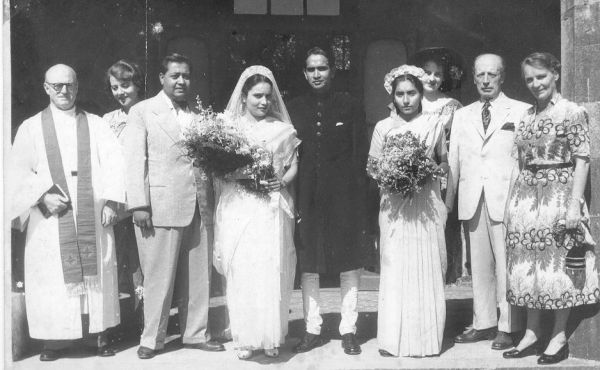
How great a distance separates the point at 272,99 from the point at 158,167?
101 cm

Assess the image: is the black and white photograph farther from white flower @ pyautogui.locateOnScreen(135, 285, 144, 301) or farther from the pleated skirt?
white flower @ pyautogui.locateOnScreen(135, 285, 144, 301)

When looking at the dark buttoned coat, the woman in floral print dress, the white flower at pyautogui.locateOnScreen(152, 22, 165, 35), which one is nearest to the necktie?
the woman in floral print dress

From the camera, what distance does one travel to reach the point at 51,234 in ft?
18.7

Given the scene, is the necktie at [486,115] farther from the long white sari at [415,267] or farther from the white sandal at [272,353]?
the white sandal at [272,353]

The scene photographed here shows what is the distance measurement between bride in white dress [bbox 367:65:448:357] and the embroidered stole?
2.18 metres

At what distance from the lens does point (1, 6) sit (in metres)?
5.65

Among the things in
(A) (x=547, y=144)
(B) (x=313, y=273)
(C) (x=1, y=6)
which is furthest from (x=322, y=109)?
(C) (x=1, y=6)

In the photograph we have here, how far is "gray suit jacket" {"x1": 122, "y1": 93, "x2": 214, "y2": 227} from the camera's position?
5.68 meters

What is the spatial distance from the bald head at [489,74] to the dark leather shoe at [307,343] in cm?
233

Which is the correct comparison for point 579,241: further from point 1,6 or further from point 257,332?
point 1,6

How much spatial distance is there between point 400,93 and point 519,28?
2559 millimetres

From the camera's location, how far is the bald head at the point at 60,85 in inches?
223

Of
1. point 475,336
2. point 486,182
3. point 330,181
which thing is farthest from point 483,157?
point 475,336

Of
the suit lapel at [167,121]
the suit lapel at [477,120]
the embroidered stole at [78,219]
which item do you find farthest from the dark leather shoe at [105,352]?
the suit lapel at [477,120]
